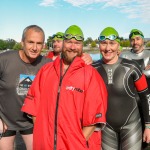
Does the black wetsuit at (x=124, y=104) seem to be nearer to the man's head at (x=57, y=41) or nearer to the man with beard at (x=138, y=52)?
the man with beard at (x=138, y=52)

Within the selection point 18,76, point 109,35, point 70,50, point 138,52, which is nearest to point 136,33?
point 138,52

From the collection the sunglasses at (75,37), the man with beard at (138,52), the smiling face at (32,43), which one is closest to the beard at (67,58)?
the sunglasses at (75,37)

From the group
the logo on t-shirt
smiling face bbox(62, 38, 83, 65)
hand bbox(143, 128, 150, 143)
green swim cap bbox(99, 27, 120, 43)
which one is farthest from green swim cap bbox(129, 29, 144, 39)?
smiling face bbox(62, 38, 83, 65)

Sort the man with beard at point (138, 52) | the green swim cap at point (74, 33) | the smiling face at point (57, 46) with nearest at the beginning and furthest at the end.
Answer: the green swim cap at point (74, 33), the man with beard at point (138, 52), the smiling face at point (57, 46)

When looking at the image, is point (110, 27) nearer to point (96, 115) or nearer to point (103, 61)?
point (103, 61)

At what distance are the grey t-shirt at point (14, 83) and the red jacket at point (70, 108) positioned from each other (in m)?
0.80

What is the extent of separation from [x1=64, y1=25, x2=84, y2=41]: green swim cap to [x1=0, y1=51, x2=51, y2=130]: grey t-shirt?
0.88 m

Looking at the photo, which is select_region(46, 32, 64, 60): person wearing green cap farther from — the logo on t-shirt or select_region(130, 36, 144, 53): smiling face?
the logo on t-shirt

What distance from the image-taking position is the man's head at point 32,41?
3.74m

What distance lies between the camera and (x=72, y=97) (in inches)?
121

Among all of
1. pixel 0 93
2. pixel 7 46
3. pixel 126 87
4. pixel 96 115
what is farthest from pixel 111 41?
pixel 7 46

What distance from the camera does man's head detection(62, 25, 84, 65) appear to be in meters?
3.23

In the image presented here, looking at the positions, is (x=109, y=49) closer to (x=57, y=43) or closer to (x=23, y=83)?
(x=23, y=83)

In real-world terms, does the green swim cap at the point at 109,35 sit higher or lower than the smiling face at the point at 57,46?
higher
